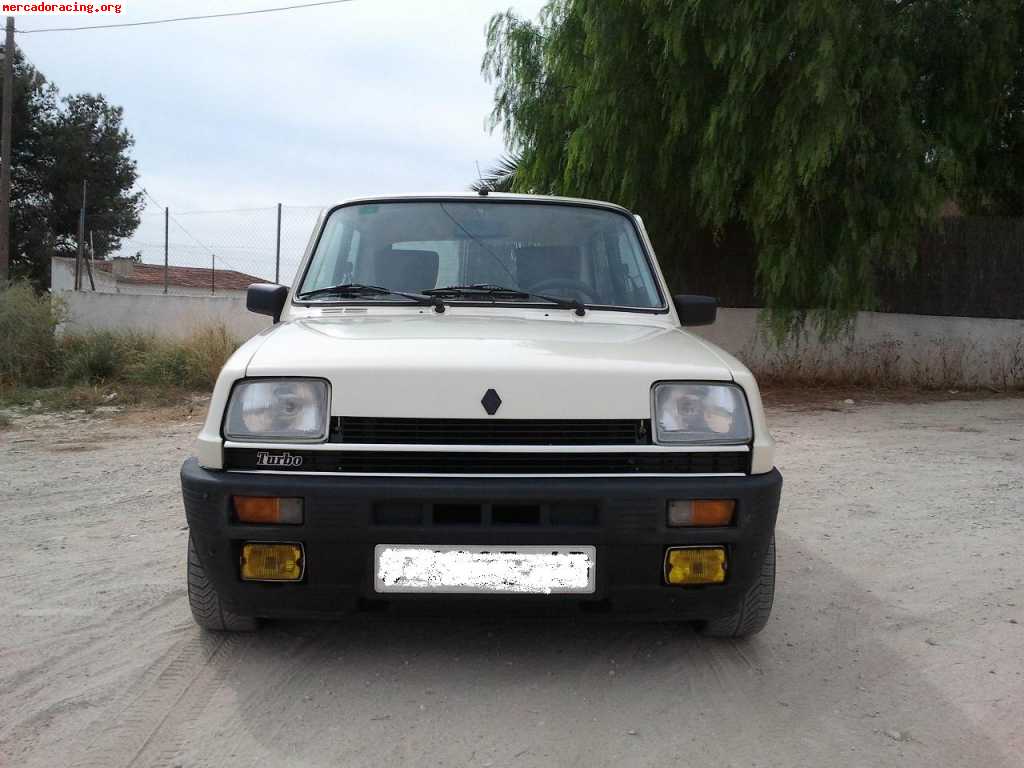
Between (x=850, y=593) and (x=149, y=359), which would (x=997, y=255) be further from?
(x=149, y=359)

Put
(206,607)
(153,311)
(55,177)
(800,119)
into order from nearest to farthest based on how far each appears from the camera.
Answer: (206,607) < (800,119) < (153,311) < (55,177)

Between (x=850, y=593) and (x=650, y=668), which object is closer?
(x=650, y=668)

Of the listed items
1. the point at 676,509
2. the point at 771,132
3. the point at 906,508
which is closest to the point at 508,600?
the point at 676,509

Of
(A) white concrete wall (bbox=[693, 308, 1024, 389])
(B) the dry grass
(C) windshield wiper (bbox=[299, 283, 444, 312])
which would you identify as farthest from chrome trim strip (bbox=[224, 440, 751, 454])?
(A) white concrete wall (bbox=[693, 308, 1024, 389])

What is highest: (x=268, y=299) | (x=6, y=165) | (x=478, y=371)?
(x=6, y=165)

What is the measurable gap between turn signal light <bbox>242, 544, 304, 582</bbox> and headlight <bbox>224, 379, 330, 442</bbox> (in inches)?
12.5

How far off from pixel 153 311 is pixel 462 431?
15.2 m

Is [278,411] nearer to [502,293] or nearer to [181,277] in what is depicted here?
[502,293]

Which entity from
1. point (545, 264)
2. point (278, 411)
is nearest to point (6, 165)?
point (545, 264)

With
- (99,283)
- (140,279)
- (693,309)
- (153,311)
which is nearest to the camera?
(693,309)

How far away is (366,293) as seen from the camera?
3680 mm

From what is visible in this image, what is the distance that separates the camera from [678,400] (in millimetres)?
2814

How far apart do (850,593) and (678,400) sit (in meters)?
1.64

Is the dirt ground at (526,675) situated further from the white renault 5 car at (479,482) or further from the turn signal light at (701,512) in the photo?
the turn signal light at (701,512)
